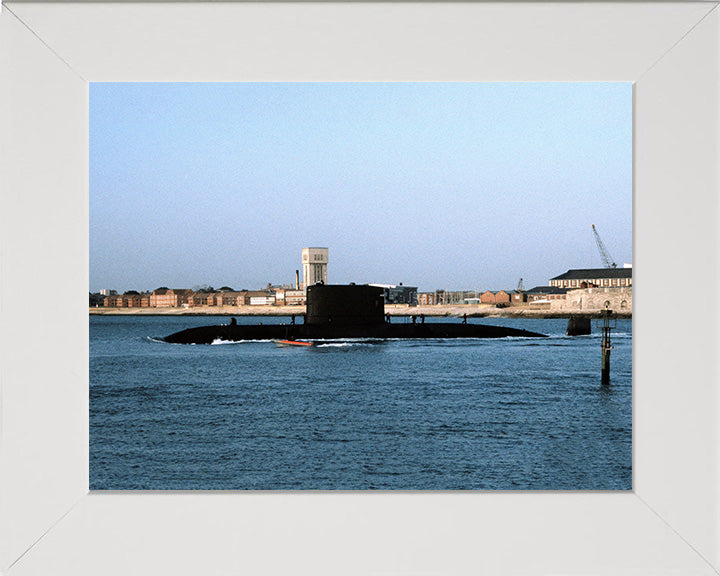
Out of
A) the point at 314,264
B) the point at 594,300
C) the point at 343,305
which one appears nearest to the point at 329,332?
the point at 343,305

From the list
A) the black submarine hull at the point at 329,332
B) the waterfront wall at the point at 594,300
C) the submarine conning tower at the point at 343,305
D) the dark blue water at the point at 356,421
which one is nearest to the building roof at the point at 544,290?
the waterfront wall at the point at 594,300

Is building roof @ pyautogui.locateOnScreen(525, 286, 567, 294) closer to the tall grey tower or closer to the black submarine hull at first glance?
the tall grey tower

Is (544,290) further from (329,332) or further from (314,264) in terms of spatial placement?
(329,332)

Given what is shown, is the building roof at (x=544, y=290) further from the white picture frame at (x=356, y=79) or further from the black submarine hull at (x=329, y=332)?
the white picture frame at (x=356, y=79)

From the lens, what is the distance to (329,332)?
23.1 m

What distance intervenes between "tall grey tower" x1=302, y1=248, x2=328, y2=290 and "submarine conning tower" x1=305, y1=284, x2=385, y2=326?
2685 centimetres

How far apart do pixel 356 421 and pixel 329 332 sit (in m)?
8.52

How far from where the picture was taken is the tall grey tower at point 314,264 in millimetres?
49725

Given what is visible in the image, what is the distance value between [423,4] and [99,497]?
215cm

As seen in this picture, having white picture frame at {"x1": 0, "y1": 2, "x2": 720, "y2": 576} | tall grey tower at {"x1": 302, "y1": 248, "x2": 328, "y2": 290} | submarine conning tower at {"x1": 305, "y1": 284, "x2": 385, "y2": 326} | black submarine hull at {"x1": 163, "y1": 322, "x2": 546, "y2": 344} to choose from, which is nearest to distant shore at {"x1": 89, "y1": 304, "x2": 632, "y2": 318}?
tall grey tower at {"x1": 302, "y1": 248, "x2": 328, "y2": 290}

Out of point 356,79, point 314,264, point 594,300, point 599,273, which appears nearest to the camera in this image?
point 356,79

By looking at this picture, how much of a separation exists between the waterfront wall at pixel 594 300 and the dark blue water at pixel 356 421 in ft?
111

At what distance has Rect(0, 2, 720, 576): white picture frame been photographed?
7.22ft

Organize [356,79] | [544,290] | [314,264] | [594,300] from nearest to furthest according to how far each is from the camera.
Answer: [356,79] → [314,264] → [594,300] → [544,290]
